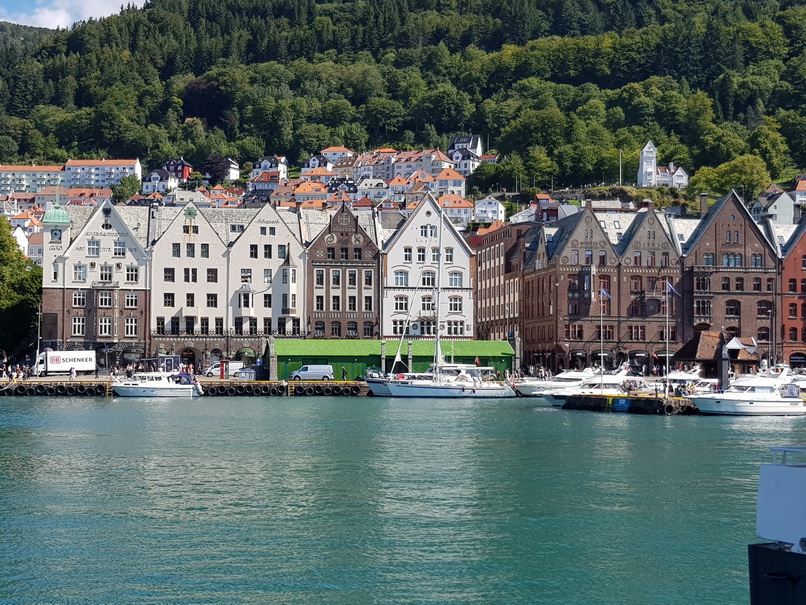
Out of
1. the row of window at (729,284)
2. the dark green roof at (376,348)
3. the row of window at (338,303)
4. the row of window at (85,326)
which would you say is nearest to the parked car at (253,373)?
the dark green roof at (376,348)

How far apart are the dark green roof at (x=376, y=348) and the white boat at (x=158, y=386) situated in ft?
34.8

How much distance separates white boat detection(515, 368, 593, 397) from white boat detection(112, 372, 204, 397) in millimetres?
25417

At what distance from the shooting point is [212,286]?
10744cm

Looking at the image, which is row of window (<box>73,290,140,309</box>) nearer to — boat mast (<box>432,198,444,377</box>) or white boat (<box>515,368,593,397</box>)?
boat mast (<box>432,198,444,377</box>)

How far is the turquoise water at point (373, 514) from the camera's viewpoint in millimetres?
27234

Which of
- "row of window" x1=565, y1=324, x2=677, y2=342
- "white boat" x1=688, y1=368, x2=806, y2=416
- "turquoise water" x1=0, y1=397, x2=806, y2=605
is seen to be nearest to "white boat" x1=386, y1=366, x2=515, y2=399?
"row of window" x1=565, y1=324, x2=677, y2=342

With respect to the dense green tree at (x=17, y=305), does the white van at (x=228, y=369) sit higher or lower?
lower

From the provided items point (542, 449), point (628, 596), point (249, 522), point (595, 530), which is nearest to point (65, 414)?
point (542, 449)

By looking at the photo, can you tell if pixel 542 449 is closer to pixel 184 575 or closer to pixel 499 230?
pixel 184 575

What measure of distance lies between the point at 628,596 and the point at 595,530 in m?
A: 6.73

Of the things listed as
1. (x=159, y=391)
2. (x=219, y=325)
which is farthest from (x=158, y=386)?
(x=219, y=325)

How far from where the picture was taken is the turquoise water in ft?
89.4

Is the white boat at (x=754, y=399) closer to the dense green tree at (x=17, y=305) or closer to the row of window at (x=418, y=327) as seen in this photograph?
the row of window at (x=418, y=327)

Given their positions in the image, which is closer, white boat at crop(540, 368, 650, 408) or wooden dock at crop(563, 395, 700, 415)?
wooden dock at crop(563, 395, 700, 415)
